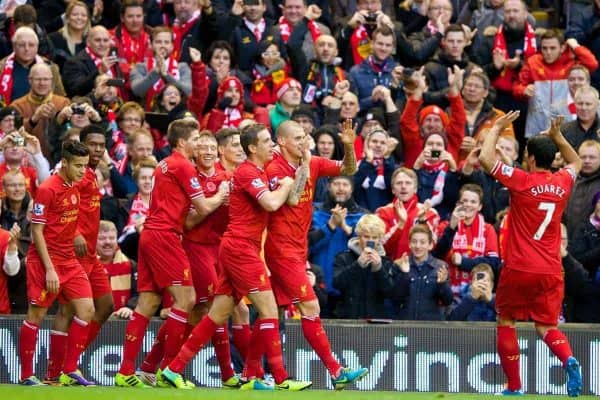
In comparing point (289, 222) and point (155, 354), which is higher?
point (289, 222)

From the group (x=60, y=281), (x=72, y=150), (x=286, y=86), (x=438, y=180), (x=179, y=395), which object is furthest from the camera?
(x=286, y=86)

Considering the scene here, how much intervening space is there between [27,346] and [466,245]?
5093 millimetres

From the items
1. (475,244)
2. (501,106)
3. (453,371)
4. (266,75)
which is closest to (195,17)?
(266,75)

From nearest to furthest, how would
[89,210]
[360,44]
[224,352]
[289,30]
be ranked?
[224,352] < [89,210] < [360,44] < [289,30]

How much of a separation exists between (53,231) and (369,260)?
343 cm

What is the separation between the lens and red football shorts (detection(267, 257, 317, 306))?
50.8ft

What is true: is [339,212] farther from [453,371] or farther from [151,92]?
[151,92]

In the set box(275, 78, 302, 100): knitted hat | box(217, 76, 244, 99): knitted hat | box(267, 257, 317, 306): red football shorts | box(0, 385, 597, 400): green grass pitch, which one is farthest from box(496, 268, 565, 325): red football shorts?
box(217, 76, 244, 99): knitted hat

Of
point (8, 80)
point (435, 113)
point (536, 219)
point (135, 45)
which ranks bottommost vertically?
point (536, 219)

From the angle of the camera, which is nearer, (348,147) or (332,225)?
(348,147)

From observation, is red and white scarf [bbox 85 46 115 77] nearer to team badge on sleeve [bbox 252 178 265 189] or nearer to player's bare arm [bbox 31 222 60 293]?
player's bare arm [bbox 31 222 60 293]

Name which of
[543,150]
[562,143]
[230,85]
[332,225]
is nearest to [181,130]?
[332,225]

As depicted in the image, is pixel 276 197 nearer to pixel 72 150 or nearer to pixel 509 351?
pixel 72 150

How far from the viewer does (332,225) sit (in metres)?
18.5
